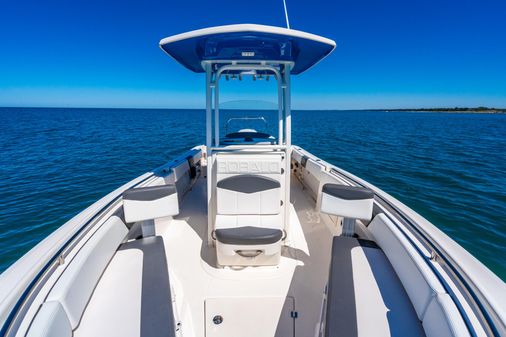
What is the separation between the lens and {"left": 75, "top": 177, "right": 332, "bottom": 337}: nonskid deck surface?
1.30 m

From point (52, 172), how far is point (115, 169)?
6.03 ft

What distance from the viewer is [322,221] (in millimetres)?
3006

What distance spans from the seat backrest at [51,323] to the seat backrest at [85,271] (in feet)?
0.13

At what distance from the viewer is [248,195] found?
2293 millimetres

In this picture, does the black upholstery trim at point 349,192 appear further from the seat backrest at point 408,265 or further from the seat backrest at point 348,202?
the seat backrest at point 408,265

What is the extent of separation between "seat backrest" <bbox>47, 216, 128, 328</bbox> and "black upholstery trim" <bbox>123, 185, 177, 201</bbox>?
0.21 meters

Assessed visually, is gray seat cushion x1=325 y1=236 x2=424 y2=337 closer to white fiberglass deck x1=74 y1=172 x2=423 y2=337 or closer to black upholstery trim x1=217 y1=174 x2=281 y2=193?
white fiberglass deck x1=74 y1=172 x2=423 y2=337

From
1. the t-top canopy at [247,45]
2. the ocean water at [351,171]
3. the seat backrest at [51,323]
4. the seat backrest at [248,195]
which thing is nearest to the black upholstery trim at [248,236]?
the seat backrest at [248,195]

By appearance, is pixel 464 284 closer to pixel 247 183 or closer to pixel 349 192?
pixel 349 192

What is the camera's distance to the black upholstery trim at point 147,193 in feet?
6.10

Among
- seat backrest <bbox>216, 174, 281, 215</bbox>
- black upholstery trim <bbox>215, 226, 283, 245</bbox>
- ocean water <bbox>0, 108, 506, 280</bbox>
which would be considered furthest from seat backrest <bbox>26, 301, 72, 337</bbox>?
ocean water <bbox>0, 108, 506, 280</bbox>

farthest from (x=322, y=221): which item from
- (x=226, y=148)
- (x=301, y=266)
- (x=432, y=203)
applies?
(x=432, y=203)

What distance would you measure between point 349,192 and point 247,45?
54.3 inches

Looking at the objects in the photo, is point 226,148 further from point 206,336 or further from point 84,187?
point 84,187
